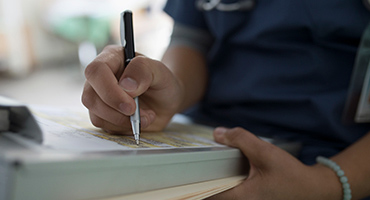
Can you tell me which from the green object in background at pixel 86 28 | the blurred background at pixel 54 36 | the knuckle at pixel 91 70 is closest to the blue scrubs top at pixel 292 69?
the knuckle at pixel 91 70

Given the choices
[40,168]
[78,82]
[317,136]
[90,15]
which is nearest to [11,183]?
[40,168]

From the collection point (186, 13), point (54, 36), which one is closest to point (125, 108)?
point (186, 13)

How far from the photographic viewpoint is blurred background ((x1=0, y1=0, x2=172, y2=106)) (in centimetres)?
246

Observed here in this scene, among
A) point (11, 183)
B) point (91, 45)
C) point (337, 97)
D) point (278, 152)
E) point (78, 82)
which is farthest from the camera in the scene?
point (91, 45)

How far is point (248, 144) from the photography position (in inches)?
14.0

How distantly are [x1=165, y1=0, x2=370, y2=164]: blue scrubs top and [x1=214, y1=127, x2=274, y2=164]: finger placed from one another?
127 millimetres

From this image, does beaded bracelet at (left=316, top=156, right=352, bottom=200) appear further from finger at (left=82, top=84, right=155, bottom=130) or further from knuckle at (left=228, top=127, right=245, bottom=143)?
finger at (left=82, top=84, right=155, bottom=130)

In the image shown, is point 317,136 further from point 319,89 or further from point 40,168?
point 40,168

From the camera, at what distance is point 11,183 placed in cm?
20

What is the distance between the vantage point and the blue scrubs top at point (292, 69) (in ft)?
1.49

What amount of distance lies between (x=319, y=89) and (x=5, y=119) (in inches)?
16.1

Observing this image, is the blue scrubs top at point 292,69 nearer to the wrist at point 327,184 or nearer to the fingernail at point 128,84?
the wrist at point 327,184

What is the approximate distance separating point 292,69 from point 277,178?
0.22 m

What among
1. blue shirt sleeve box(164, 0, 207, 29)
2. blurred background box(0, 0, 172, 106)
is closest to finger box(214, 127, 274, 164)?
blue shirt sleeve box(164, 0, 207, 29)
